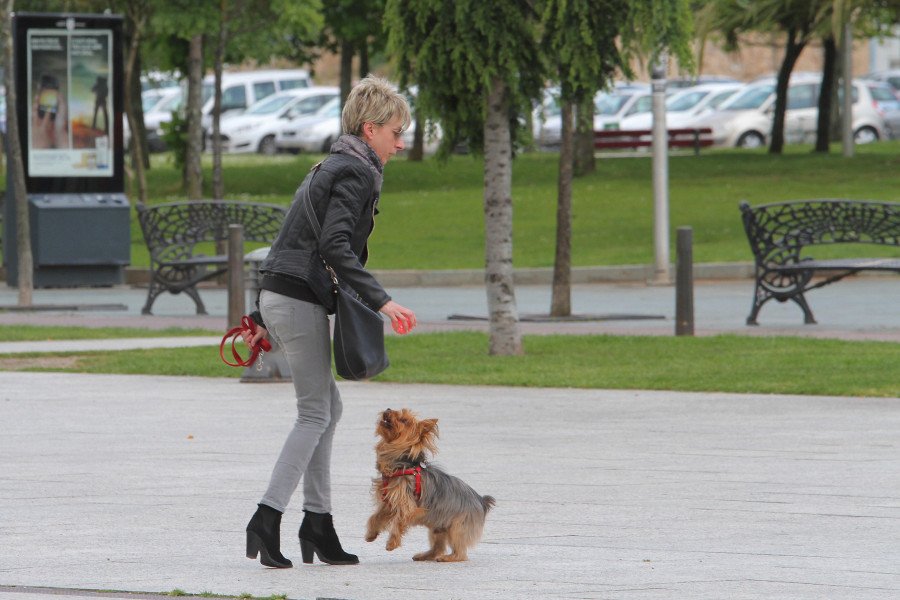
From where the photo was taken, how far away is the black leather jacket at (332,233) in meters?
4.64

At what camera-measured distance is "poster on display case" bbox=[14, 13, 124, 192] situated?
1708cm

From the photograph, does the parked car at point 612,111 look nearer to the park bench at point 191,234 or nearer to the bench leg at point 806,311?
the park bench at point 191,234

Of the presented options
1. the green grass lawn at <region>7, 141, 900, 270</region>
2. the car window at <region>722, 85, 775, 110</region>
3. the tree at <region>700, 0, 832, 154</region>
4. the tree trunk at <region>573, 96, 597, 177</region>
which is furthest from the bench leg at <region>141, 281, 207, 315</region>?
the car window at <region>722, 85, 775, 110</region>

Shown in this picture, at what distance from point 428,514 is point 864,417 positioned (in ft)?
13.5

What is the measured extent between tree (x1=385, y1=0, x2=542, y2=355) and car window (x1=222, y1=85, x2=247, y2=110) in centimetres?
3176

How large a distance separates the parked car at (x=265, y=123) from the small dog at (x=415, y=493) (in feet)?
110

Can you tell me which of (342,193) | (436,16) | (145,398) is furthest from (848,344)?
(342,193)

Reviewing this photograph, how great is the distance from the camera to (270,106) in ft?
131

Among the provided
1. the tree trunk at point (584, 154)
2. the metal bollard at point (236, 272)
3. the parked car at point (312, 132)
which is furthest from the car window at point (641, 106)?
the metal bollard at point (236, 272)

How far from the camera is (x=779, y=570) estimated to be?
480cm

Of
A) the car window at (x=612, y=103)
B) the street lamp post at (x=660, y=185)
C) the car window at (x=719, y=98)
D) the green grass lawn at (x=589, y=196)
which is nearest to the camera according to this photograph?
the street lamp post at (x=660, y=185)

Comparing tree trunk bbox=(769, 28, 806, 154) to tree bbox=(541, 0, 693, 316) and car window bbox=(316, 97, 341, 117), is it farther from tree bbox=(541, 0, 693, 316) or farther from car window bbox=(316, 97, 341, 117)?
tree bbox=(541, 0, 693, 316)

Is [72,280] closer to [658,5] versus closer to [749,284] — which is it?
[749,284]

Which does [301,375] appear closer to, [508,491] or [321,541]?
[321,541]
